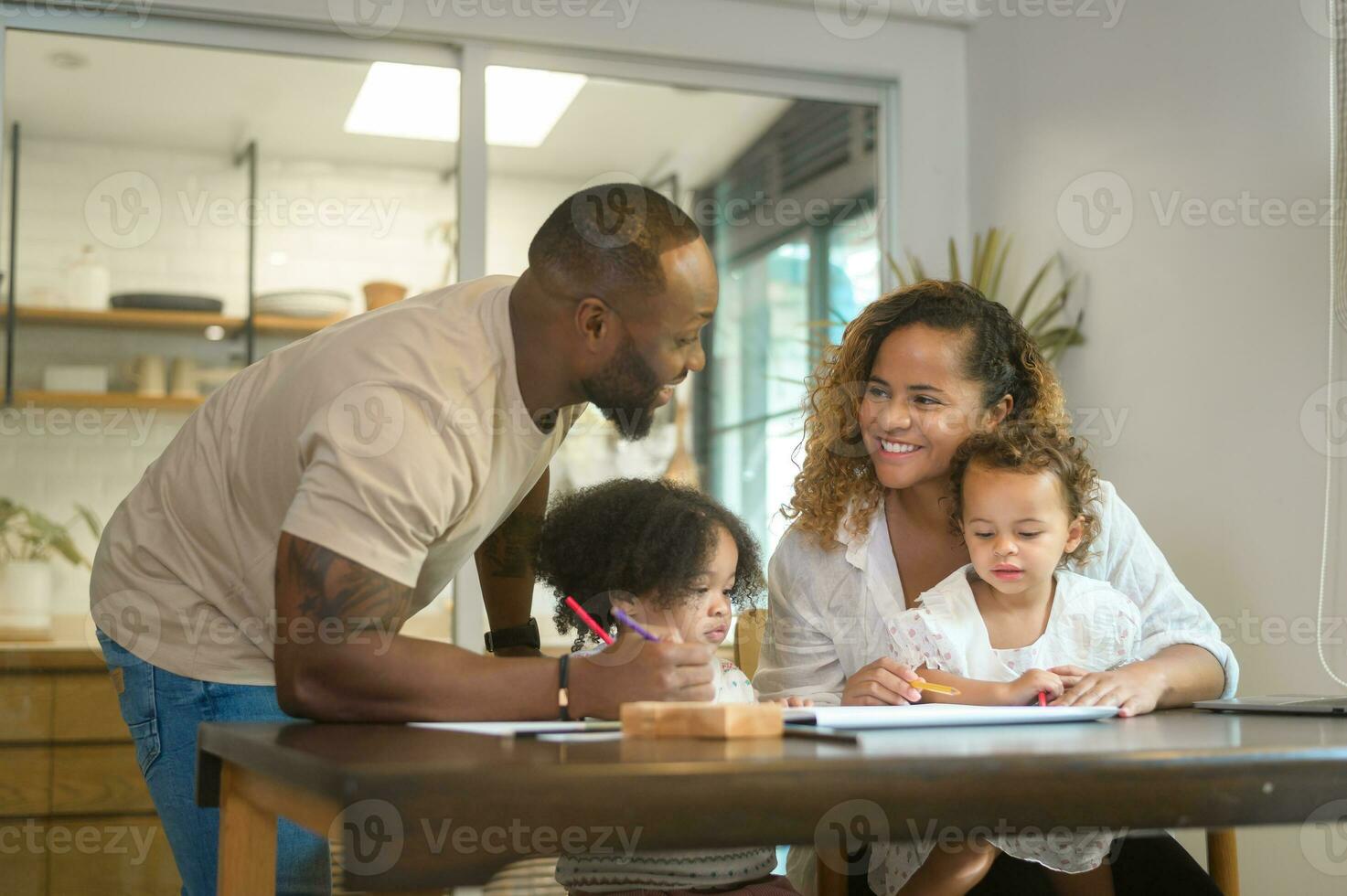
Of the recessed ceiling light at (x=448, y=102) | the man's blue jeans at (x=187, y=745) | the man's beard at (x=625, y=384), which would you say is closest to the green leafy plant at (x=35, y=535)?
the recessed ceiling light at (x=448, y=102)

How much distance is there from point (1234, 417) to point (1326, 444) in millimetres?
→ 266

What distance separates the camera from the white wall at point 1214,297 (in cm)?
255

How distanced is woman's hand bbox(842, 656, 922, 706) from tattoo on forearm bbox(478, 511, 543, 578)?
0.52 meters

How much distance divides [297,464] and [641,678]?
51 centimetres

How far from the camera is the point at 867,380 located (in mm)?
2189

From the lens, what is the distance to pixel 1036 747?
1.03m

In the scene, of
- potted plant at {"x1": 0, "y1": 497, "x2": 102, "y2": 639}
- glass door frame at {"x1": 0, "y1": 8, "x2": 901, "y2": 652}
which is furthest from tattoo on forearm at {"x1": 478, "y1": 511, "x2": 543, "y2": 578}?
potted plant at {"x1": 0, "y1": 497, "x2": 102, "y2": 639}

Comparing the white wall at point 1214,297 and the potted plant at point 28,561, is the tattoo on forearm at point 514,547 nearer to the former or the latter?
the white wall at point 1214,297

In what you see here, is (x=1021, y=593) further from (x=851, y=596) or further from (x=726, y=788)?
(x=726, y=788)

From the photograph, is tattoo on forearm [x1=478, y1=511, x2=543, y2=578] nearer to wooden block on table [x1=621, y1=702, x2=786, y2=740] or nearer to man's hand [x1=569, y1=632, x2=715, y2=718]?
man's hand [x1=569, y1=632, x2=715, y2=718]

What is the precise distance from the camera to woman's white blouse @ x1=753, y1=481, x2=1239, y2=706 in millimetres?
1991

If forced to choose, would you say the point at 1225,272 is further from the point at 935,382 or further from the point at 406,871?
the point at 406,871

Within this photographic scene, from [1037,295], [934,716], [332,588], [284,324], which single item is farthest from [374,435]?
[1037,295]

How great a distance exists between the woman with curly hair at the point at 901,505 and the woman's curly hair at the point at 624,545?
201 mm
